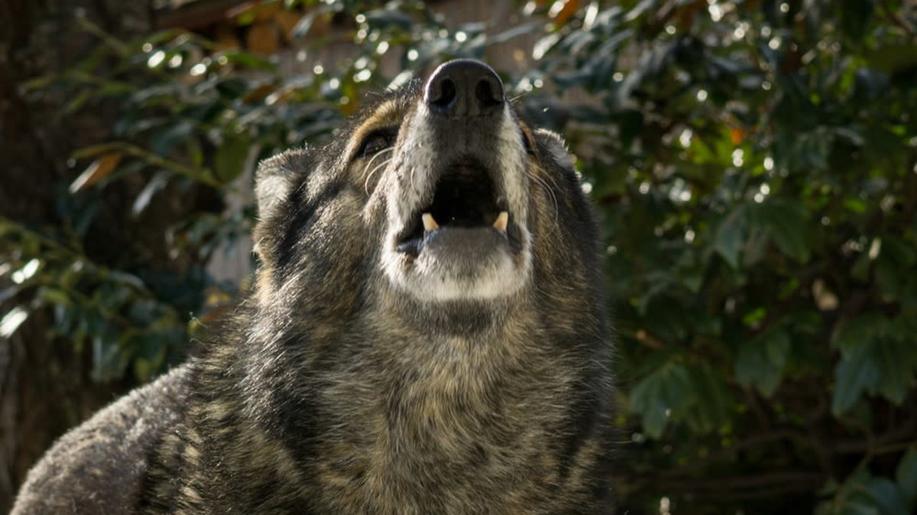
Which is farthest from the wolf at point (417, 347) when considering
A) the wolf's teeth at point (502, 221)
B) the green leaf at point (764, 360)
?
the green leaf at point (764, 360)

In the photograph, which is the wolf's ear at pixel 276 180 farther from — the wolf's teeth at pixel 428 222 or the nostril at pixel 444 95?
the nostril at pixel 444 95

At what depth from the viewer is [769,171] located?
4.76 metres

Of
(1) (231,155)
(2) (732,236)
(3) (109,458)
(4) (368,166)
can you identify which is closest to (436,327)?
(4) (368,166)

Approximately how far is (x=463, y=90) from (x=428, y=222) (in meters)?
0.32

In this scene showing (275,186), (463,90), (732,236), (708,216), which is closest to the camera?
(463,90)

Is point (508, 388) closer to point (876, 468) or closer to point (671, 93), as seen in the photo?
point (671, 93)

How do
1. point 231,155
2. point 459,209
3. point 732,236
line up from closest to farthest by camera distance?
point 459,209, point 732,236, point 231,155

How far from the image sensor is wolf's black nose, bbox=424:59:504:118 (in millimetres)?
2777

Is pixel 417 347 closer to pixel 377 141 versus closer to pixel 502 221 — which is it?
pixel 502 221

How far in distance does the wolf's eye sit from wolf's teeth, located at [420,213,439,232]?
32 cm

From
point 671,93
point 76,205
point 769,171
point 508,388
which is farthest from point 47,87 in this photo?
point 508,388

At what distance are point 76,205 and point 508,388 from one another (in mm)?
3438

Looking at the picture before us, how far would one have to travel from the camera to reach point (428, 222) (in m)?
2.94

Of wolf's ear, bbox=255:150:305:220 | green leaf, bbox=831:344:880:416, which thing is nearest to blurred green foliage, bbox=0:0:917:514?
green leaf, bbox=831:344:880:416
